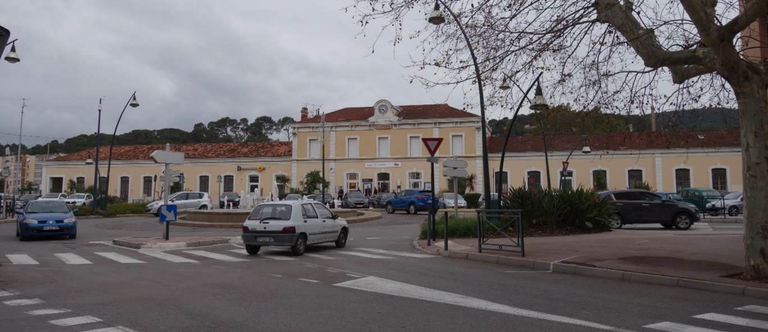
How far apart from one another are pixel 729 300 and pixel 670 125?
479 centimetres

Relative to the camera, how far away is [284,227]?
13.7 metres

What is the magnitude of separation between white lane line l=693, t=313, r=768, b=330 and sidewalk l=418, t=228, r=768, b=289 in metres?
2.17

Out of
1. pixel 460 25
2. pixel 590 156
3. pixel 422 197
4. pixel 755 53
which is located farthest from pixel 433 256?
pixel 590 156

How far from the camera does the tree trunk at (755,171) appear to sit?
897 cm

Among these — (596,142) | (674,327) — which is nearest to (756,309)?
(674,327)

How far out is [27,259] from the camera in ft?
43.4

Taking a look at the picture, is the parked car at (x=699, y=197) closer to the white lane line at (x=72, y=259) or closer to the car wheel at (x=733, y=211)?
the car wheel at (x=733, y=211)

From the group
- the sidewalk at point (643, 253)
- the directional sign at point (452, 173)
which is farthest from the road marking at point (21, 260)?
the directional sign at point (452, 173)

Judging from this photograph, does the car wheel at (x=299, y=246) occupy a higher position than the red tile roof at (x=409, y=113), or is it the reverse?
the red tile roof at (x=409, y=113)

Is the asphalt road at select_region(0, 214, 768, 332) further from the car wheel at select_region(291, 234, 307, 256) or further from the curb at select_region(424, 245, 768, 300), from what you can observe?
the car wheel at select_region(291, 234, 307, 256)

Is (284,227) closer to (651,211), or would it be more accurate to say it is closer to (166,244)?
(166,244)

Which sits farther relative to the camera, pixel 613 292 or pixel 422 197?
pixel 422 197

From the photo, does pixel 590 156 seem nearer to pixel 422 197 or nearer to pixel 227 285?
pixel 422 197

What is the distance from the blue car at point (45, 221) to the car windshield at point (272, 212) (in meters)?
8.44
